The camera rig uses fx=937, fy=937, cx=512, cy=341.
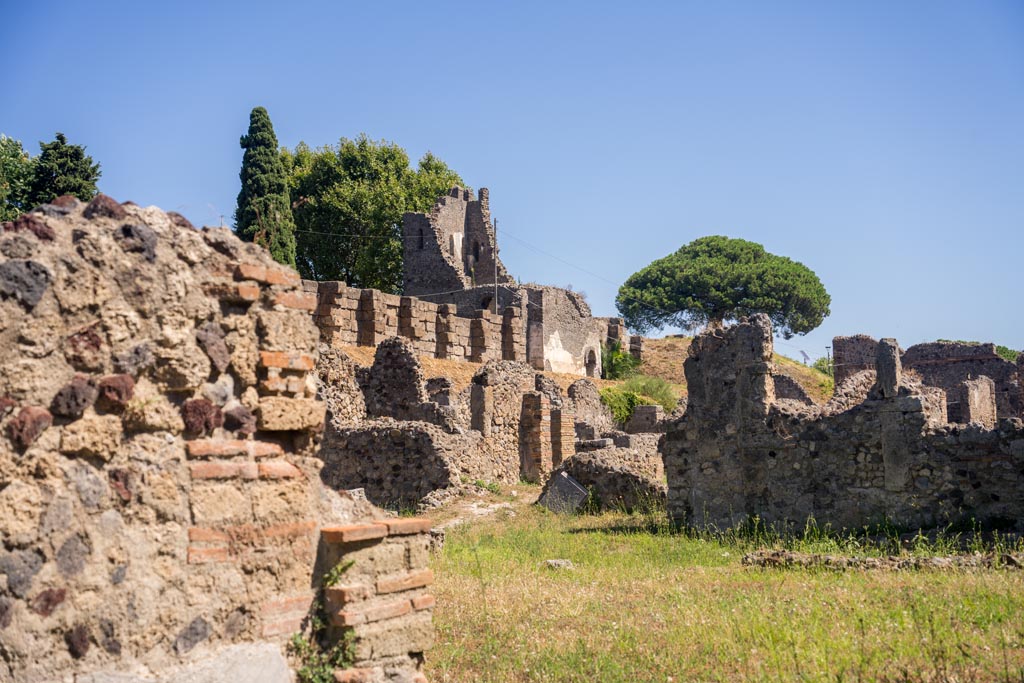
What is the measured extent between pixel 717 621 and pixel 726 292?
58911 mm

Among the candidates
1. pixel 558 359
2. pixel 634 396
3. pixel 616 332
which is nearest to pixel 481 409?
pixel 634 396

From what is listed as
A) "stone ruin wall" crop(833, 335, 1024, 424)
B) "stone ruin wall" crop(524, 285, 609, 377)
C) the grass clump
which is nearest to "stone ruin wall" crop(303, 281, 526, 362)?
"stone ruin wall" crop(524, 285, 609, 377)

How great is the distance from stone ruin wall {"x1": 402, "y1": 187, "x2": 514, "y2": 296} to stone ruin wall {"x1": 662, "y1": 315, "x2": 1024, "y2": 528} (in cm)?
2816

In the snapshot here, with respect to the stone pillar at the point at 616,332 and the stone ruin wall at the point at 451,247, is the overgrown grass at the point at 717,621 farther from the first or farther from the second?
the stone pillar at the point at 616,332

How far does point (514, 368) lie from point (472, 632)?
13.7 metres

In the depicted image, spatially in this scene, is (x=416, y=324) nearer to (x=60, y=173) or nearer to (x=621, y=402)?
(x=621, y=402)

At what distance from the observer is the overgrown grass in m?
6.15

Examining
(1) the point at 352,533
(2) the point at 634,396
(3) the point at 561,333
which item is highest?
(3) the point at 561,333

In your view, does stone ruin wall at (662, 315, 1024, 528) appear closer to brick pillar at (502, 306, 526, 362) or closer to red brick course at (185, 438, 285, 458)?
red brick course at (185, 438, 285, 458)

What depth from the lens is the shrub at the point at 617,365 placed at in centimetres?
4238

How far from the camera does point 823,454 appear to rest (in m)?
12.2

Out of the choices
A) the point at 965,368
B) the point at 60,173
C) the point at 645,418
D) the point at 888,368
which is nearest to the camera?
the point at 888,368

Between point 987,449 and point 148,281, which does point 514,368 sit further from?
point 148,281

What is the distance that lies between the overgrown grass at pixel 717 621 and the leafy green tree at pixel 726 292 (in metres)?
54.8
